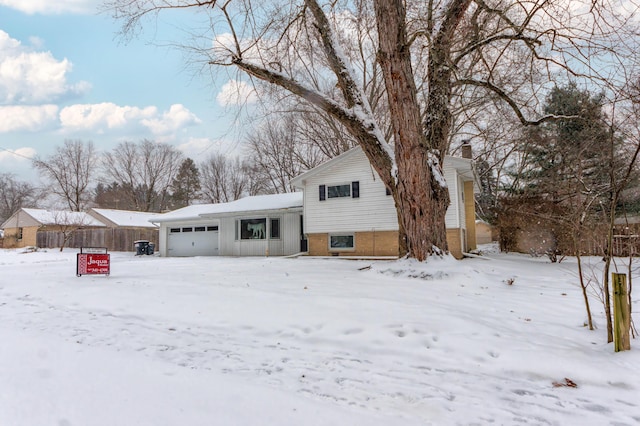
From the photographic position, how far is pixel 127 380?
252 centimetres

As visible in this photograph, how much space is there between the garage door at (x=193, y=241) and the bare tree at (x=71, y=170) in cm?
2657

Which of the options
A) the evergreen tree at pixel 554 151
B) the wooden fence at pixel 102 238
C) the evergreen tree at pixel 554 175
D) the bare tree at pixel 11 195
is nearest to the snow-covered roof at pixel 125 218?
the wooden fence at pixel 102 238

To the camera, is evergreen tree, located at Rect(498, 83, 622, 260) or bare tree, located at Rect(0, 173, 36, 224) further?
bare tree, located at Rect(0, 173, 36, 224)

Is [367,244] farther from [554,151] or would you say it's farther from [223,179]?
[223,179]

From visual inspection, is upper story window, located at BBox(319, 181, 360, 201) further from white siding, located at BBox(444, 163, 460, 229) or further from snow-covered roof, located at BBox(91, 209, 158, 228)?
snow-covered roof, located at BBox(91, 209, 158, 228)

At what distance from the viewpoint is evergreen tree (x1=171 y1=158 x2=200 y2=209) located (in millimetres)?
40438

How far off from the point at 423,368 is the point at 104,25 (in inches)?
404

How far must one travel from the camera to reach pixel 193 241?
65.0 ft

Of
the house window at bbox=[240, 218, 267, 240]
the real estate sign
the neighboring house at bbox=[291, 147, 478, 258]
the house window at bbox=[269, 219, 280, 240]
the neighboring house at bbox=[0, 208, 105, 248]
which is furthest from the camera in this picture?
the neighboring house at bbox=[0, 208, 105, 248]

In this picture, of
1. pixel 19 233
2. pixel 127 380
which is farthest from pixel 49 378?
pixel 19 233

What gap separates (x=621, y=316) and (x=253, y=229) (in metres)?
15.9

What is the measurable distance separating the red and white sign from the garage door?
10.4 meters

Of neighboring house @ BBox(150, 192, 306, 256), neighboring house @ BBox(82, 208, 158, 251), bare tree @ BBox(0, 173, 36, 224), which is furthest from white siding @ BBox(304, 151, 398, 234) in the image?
bare tree @ BBox(0, 173, 36, 224)

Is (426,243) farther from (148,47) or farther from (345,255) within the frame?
(148,47)
